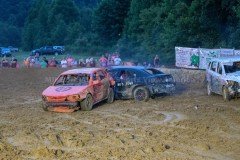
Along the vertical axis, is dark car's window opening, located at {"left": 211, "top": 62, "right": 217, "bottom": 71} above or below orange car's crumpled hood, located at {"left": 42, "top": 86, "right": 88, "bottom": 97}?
above

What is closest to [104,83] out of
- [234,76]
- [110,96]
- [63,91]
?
[110,96]

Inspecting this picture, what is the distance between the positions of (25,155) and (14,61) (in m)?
26.2

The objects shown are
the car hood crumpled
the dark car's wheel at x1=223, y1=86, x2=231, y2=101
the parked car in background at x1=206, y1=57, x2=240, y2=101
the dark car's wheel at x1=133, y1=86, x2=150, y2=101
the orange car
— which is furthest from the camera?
the dark car's wheel at x1=133, y1=86, x2=150, y2=101

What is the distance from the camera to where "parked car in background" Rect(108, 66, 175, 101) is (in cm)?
1891

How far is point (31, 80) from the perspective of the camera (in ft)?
93.5

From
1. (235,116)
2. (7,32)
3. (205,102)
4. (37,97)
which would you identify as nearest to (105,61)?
(37,97)

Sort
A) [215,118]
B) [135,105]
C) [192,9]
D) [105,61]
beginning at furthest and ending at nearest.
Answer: [192,9] < [105,61] < [135,105] < [215,118]

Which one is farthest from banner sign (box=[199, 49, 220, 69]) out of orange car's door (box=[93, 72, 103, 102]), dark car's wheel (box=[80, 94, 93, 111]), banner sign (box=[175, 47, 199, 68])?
dark car's wheel (box=[80, 94, 93, 111])

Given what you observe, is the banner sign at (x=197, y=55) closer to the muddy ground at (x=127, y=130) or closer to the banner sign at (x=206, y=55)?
the banner sign at (x=206, y=55)

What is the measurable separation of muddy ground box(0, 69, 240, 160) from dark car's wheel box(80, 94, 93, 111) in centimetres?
27

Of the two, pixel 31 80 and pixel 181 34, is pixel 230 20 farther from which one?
pixel 31 80

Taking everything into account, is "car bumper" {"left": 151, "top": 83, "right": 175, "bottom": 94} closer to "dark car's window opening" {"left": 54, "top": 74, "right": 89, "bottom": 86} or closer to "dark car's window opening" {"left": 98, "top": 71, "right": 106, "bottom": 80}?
"dark car's window opening" {"left": 98, "top": 71, "right": 106, "bottom": 80}

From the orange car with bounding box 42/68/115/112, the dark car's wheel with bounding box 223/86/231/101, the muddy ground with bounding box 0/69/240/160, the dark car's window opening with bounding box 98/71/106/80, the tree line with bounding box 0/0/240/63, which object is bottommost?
the muddy ground with bounding box 0/69/240/160

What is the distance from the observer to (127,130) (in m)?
13.2
